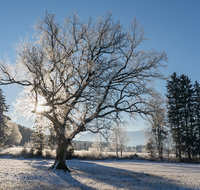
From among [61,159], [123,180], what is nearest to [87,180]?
[123,180]

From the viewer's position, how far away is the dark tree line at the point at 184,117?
85.0ft

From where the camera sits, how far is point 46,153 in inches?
Answer: 1110

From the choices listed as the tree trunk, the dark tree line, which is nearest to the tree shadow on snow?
the tree trunk

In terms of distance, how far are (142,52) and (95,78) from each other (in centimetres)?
601

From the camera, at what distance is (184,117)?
28.4 m

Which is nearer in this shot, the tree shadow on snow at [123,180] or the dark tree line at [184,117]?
the tree shadow on snow at [123,180]

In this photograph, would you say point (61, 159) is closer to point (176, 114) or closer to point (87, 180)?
point (87, 180)

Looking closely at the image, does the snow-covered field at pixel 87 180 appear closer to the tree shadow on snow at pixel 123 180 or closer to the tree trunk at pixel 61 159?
the tree shadow on snow at pixel 123 180

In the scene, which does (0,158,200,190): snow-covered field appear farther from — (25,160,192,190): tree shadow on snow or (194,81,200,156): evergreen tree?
(194,81,200,156): evergreen tree

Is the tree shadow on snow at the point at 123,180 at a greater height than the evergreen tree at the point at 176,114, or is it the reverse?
the evergreen tree at the point at 176,114

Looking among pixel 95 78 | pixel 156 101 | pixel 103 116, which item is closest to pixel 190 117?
pixel 156 101

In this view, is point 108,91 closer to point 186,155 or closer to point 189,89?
point 186,155

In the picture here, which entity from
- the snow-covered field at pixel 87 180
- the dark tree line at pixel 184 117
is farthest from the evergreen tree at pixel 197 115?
the snow-covered field at pixel 87 180

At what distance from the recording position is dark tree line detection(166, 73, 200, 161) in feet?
85.0
